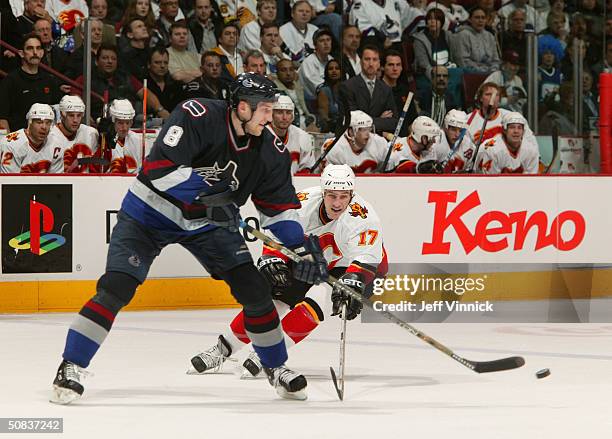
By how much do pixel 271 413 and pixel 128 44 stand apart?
201 inches

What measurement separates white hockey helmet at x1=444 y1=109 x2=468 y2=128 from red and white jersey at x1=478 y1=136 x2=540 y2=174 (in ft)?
0.75

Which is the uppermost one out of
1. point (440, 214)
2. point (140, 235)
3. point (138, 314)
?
point (140, 235)

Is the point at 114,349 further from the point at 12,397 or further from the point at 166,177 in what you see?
the point at 166,177

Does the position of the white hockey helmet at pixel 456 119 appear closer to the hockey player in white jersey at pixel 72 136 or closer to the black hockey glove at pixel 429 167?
the black hockey glove at pixel 429 167

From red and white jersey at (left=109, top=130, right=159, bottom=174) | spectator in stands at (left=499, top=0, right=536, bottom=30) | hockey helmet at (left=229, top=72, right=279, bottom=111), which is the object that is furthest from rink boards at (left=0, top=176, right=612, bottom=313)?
hockey helmet at (left=229, top=72, right=279, bottom=111)

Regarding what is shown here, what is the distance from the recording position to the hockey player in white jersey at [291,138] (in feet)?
30.6

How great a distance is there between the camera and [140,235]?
5.14 m

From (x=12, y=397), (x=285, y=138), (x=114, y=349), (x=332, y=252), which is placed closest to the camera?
Answer: (x=12, y=397)

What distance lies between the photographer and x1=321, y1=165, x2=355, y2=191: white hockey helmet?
20.0 ft

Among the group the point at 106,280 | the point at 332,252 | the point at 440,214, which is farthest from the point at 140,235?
the point at 440,214

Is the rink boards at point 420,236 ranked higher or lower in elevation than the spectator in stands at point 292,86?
lower

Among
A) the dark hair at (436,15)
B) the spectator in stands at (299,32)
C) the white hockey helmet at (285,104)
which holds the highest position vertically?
the dark hair at (436,15)


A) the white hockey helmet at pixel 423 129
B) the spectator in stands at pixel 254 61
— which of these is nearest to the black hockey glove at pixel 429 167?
the white hockey helmet at pixel 423 129

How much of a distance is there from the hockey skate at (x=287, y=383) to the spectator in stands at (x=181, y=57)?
4618 mm
